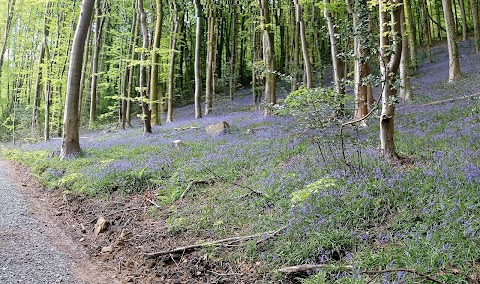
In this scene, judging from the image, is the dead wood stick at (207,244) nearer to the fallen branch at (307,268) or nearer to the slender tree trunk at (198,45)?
the fallen branch at (307,268)

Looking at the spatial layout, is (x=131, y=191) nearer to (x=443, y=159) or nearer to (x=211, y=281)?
(x=211, y=281)

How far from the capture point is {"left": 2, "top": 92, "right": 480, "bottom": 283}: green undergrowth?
144 inches

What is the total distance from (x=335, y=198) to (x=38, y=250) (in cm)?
461

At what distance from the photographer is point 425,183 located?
189 inches

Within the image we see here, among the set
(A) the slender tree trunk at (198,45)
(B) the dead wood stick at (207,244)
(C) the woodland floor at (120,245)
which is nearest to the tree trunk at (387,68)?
(B) the dead wood stick at (207,244)

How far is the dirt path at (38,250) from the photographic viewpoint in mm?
4789

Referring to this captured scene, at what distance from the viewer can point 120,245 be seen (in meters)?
5.88

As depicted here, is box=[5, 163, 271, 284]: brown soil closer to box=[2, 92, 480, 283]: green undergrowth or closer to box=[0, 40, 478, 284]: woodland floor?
box=[0, 40, 478, 284]: woodland floor

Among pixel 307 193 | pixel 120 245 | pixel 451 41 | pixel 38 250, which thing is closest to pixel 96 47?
pixel 451 41

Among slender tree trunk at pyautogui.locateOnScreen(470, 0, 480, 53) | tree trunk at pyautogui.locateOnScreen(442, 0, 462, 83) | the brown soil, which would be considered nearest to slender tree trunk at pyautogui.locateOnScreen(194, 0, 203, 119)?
tree trunk at pyautogui.locateOnScreen(442, 0, 462, 83)

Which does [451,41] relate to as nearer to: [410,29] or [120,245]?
[410,29]

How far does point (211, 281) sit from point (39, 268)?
2.50 metres

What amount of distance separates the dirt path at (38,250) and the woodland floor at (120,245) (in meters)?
0.01

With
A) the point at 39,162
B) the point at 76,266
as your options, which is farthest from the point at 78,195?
the point at 39,162
